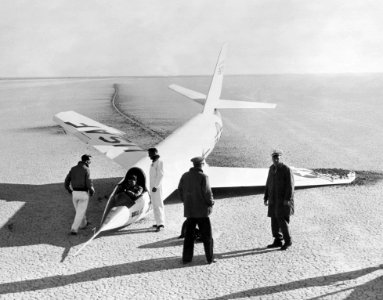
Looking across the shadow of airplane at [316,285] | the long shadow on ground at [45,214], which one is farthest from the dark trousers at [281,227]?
the long shadow on ground at [45,214]

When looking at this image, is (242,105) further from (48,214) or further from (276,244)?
(276,244)

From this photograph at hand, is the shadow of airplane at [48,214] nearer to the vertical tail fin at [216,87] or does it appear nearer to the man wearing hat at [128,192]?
the man wearing hat at [128,192]

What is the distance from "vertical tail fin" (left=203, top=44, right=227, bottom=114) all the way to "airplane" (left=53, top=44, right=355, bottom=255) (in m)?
0.06

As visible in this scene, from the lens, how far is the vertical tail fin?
23.6 metres

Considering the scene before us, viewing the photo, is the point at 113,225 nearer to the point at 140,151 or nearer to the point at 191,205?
the point at 191,205

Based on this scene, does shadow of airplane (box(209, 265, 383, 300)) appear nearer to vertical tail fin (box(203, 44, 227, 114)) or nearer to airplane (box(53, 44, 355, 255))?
airplane (box(53, 44, 355, 255))

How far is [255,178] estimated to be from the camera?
16906 mm

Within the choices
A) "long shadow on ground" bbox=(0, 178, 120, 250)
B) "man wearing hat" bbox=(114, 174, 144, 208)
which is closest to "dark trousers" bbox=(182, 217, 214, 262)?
"man wearing hat" bbox=(114, 174, 144, 208)

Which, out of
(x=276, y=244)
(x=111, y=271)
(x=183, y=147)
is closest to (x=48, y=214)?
(x=111, y=271)

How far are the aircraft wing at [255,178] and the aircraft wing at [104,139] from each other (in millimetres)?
3168

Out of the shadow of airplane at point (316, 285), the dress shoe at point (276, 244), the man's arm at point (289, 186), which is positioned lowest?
the shadow of airplane at point (316, 285)

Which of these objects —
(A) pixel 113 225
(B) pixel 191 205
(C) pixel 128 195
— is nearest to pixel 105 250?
(A) pixel 113 225

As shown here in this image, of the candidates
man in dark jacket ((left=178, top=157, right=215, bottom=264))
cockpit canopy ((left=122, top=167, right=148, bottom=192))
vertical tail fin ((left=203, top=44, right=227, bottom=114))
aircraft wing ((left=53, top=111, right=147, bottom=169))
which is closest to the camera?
man in dark jacket ((left=178, top=157, right=215, bottom=264))

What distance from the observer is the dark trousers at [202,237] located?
1033 cm
